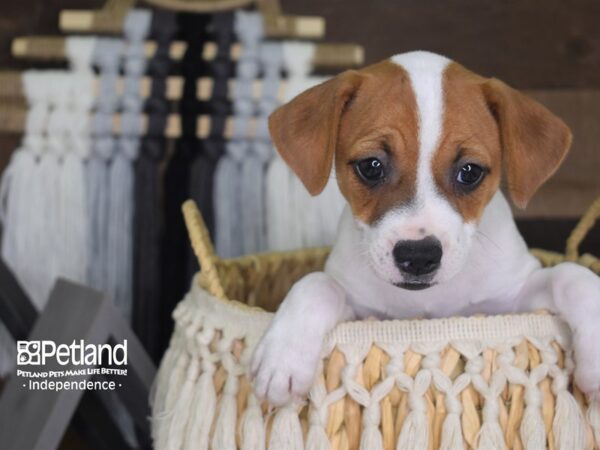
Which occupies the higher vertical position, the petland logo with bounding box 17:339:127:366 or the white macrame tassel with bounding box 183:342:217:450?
the white macrame tassel with bounding box 183:342:217:450

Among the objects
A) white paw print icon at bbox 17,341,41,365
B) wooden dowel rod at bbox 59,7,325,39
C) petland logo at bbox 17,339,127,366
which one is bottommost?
white paw print icon at bbox 17,341,41,365

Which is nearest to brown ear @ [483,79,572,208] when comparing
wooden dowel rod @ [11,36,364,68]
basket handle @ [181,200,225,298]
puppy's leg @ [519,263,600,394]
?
puppy's leg @ [519,263,600,394]

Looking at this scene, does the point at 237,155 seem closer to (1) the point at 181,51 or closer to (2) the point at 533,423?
(1) the point at 181,51

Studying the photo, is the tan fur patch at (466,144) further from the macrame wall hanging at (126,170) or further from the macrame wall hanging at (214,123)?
the macrame wall hanging at (126,170)

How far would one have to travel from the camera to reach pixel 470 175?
3.67ft

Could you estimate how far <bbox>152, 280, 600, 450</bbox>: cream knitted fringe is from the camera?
1.00 meters

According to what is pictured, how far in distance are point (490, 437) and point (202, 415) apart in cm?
36

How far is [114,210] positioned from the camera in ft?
5.99

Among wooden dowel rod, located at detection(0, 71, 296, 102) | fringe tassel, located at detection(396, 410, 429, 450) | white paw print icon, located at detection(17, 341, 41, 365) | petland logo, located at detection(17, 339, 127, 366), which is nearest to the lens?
fringe tassel, located at detection(396, 410, 429, 450)

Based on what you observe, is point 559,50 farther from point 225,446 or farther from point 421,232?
point 225,446

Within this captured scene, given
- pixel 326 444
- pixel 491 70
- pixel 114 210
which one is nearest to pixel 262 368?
pixel 326 444

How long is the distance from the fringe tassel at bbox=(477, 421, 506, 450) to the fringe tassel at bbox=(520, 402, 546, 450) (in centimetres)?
3

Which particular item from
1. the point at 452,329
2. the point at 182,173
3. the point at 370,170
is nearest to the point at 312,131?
the point at 370,170

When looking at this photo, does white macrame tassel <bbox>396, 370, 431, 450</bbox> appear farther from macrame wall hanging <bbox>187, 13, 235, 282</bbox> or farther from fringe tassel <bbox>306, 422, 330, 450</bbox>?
macrame wall hanging <bbox>187, 13, 235, 282</bbox>
